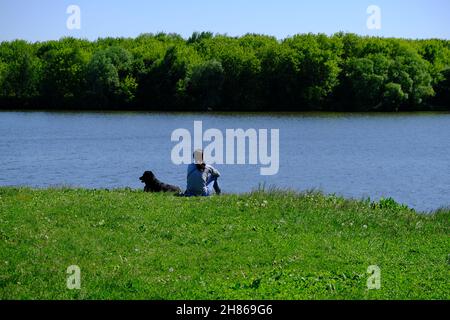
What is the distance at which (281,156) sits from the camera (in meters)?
50.4

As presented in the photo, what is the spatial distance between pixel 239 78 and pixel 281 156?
2844 inches

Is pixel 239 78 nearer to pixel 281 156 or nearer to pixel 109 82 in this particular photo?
pixel 109 82

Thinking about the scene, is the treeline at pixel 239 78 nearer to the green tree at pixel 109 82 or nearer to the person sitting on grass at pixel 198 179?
the green tree at pixel 109 82

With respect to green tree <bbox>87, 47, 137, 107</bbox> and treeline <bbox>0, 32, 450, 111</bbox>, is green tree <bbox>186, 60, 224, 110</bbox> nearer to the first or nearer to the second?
treeline <bbox>0, 32, 450, 111</bbox>

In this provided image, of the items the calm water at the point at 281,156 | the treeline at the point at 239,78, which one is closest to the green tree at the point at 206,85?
the treeline at the point at 239,78

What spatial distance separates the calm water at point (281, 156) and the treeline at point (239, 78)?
29.3 m

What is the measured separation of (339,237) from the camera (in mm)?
15531

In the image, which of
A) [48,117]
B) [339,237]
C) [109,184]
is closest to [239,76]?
[48,117]

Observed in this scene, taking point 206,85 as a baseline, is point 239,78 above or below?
above

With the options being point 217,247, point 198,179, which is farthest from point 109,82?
point 217,247

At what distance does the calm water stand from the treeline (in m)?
29.3

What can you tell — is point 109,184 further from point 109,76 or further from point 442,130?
point 109,76

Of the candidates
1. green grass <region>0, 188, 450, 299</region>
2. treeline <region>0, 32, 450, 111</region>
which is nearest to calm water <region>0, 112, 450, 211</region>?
green grass <region>0, 188, 450, 299</region>
